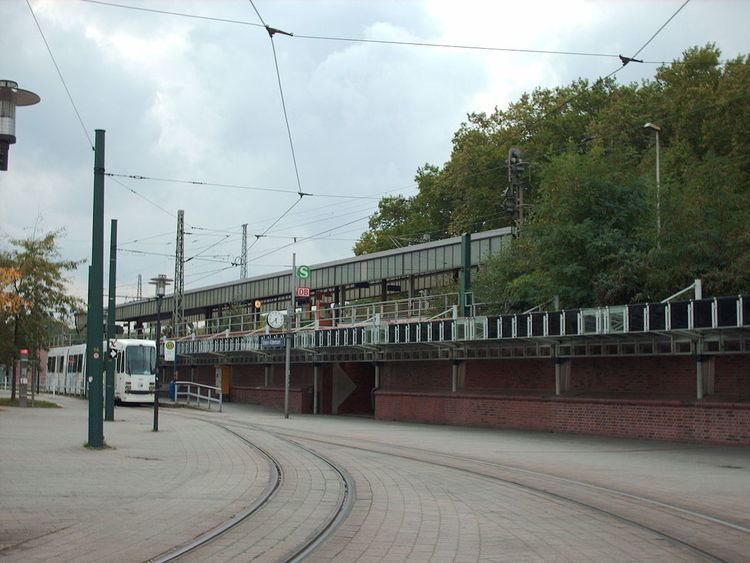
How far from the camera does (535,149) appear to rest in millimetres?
60031

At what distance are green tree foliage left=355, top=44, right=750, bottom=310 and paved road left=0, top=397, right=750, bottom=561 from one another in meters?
6.21

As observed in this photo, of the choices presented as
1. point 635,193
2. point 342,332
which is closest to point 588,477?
point 635,193

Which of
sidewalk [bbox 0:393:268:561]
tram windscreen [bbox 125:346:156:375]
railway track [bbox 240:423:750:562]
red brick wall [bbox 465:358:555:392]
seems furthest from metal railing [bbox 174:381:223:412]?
railway track [bbox 240:423:750:562]

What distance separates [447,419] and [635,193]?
1036 cm

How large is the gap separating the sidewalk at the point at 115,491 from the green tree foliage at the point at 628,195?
12789mm

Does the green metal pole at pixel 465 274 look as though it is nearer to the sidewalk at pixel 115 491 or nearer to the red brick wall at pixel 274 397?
the red brick wall at pixel 274 397

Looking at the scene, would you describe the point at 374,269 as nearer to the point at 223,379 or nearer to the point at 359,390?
the point at 223,379

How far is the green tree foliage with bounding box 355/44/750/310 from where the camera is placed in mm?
27188

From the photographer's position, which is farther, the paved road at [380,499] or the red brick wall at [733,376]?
the red brick wall at [733,376]

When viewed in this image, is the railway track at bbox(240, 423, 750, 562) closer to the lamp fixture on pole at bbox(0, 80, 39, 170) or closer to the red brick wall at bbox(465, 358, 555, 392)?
the lamp fixture on pole at bbox(0, 80, 39, 170)

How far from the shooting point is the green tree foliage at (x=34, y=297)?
38750mm

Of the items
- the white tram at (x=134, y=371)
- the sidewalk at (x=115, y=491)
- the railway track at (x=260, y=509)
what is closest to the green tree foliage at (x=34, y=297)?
the white tram at (x=134, y=371)

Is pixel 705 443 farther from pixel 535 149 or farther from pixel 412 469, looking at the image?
pixel 535 149

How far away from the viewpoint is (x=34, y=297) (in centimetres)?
3962
